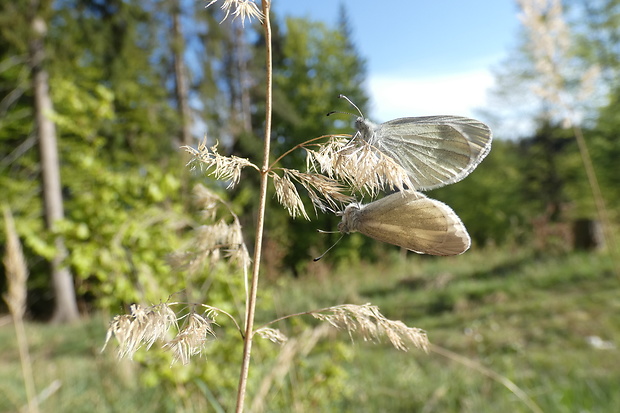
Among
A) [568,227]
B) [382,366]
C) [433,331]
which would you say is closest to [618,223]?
[568,227]

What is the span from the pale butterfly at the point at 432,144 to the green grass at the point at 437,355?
1.02 feet

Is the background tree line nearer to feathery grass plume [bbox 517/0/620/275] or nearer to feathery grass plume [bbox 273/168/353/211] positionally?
feathery grass plume [bbox 517/0/620/275]

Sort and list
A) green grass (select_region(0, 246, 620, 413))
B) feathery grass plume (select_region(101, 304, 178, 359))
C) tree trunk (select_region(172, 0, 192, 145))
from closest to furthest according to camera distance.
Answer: feathery grass plume (select_region(101, 304, 178, 359)) → green grass (select_region(0, 246, 620, 413)) → tree trunk (select_region(172, 0, 192, 145))

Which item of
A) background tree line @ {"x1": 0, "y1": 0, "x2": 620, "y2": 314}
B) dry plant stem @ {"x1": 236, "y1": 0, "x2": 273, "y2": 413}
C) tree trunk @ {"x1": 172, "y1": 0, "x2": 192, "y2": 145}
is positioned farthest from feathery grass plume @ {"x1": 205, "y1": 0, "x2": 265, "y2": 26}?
tree trunk @ {"x1": 172, "y1": 0, "x2": 192, "y2": 145}

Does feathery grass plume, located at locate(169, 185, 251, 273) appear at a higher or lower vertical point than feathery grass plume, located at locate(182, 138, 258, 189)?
lower

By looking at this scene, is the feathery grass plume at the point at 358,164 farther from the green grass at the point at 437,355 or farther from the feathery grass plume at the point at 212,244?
the green grass at the point at 437,355

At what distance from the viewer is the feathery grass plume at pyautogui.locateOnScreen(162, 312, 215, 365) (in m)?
0.58

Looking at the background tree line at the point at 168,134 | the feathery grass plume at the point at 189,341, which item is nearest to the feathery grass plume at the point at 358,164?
the feathery grass plume at the point at 189,341

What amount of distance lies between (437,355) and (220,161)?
554cm

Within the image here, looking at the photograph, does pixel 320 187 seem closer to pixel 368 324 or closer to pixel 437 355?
pixel 368 324

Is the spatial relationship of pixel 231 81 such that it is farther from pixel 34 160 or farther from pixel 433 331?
pixel 433 331

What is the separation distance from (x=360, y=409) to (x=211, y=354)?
113 centimetres

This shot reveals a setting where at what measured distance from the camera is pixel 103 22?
10.5 metres

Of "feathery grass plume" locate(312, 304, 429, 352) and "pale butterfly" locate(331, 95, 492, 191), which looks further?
"pale butterfly" locate(331, 95, 492, 191)
